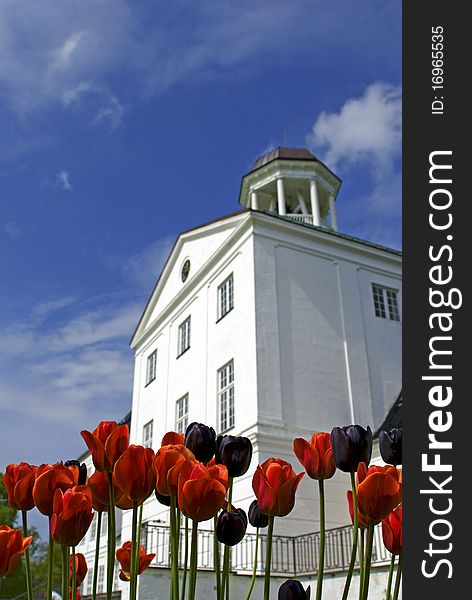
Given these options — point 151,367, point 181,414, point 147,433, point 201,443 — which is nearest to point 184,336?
point 181,414

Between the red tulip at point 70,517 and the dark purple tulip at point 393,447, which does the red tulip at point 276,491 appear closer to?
the dark purple tulip at point 393,447

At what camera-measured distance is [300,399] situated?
1484cm

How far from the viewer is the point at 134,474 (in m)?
1.28

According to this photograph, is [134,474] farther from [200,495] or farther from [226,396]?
[226,396]

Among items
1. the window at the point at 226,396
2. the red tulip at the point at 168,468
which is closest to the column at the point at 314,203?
the window at the point at 226,396

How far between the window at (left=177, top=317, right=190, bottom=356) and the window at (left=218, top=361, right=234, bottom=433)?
3085mm

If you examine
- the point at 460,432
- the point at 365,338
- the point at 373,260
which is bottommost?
the point at 460,432

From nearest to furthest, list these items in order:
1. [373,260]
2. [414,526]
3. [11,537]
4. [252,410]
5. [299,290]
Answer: [414,526]
[11,537]
[252,410]
[299,290]
[373,260]

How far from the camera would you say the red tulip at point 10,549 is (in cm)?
145

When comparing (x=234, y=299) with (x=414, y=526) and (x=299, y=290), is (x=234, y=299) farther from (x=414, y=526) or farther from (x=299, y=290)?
(x=414, y=526)

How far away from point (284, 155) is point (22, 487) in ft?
70.4

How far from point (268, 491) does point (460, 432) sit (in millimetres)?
461

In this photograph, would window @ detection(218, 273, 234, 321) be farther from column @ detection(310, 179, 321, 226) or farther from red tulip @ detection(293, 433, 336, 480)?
red tulip @ detection(293, 433, 336, 480)

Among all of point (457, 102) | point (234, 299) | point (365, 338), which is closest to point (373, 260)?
point (365, 338)
